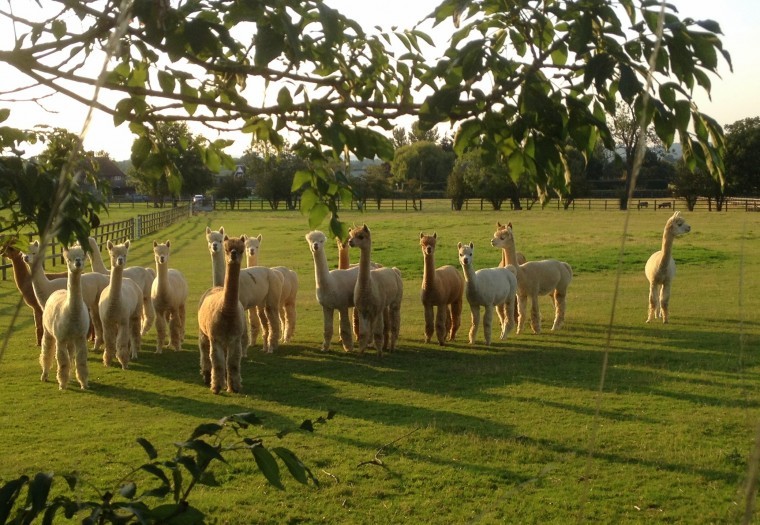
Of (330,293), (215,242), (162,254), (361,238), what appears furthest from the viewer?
(162,254)

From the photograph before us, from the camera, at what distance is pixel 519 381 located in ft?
33.2

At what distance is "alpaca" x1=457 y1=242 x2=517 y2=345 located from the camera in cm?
Answer: 1280

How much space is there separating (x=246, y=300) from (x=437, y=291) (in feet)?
9.30

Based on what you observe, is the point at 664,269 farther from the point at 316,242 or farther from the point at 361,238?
the point at 316,242

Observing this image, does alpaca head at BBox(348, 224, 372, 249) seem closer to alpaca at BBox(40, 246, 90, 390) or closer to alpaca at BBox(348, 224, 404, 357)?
alpaca at BBox(348, 224, 404, 357)

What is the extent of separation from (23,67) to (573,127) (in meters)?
1.73

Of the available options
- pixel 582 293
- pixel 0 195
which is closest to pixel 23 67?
pixel 0 195

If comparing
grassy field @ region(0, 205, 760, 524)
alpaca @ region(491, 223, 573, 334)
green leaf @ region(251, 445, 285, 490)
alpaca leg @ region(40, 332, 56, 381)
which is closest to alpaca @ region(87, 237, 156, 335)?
grassy field @ region(0, 205, 760, 524)

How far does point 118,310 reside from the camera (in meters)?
10.9

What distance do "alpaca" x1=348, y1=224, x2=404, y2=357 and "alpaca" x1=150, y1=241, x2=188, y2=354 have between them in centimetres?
252

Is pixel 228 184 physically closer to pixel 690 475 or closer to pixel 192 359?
pixel 192 359

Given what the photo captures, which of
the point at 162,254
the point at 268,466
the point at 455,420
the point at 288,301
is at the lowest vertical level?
the point at 455,420

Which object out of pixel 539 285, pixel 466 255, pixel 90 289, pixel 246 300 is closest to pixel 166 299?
pixel 90 289

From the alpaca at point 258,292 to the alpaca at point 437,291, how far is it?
2092 mm
